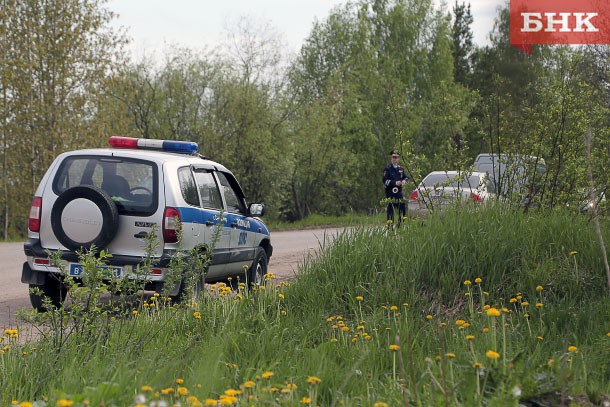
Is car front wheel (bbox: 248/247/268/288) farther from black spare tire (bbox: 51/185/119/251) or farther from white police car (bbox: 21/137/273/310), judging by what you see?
black spare tire (bbox: 51/185/119/251)

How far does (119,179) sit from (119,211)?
0.41 m

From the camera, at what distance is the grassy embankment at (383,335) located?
4.07 metres

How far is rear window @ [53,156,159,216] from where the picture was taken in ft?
28.8

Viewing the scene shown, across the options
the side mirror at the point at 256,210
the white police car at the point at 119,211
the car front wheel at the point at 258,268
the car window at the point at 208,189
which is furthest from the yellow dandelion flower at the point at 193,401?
the car front wheel at the point at 258,268

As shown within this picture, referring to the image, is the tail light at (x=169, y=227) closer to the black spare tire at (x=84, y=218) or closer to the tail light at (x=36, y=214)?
the black spare tire at (x=84, y=218)

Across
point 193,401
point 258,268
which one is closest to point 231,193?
point 258,268

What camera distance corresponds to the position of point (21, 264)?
1487 cm

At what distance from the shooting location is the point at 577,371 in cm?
451

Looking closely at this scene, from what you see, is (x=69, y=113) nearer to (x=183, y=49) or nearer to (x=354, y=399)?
(x=183, y=49)

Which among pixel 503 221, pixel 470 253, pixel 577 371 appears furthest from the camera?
pixel 503 221

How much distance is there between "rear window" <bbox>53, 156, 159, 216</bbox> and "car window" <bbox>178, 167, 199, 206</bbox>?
346 mm

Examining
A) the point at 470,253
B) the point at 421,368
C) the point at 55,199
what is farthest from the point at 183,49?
the point at 421,368

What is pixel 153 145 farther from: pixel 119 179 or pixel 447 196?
pixel 447 196

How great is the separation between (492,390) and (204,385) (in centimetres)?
133
